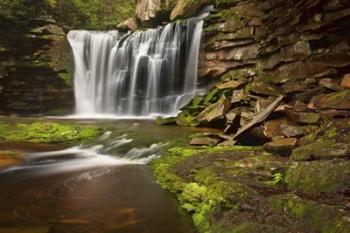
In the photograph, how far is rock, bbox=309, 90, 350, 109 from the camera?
28.8ft

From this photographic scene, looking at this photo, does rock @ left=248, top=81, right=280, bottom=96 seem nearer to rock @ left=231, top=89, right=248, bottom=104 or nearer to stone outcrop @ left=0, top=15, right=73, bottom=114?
rock @ left=231, top=89, right=248, bottom=104

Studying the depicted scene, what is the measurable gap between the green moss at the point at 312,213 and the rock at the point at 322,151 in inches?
57.4

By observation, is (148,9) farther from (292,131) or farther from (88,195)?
(88,195)

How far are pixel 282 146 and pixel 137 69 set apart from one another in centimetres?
1425

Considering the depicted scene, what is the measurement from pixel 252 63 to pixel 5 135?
10.2 metres

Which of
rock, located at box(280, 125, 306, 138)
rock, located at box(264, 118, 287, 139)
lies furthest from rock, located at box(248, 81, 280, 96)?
rock, located at box(280, 125, 306, 138)

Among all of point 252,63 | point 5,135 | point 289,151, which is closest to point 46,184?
point 289,151

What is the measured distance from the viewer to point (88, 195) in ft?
24.8

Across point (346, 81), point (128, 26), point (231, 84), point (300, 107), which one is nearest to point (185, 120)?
point (231, 84)

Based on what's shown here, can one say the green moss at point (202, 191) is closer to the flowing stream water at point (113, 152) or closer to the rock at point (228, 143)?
the flowing stream water at point (113, 152)

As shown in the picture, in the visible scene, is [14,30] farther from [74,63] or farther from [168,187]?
[168,187]

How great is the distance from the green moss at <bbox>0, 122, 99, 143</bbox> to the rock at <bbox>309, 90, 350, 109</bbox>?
25.5 ft

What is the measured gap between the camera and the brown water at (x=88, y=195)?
19.8ft

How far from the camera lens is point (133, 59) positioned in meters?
21.6
